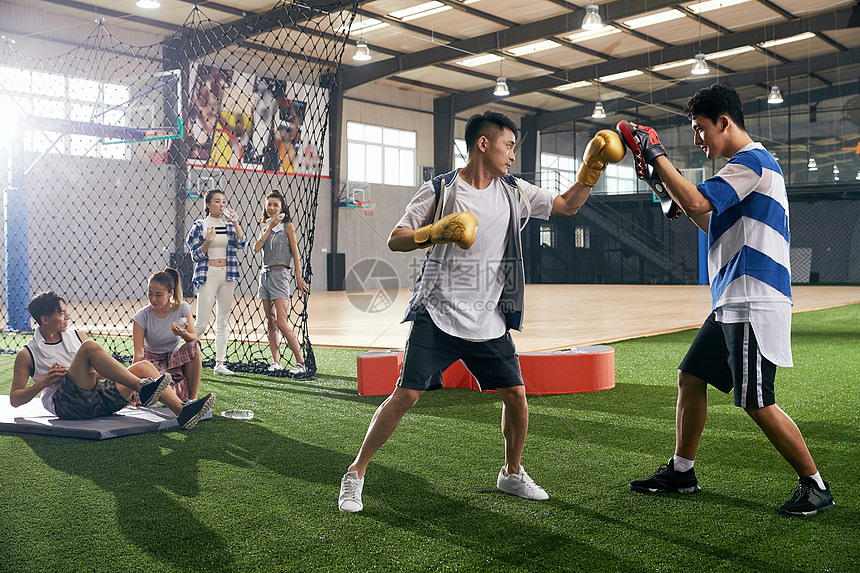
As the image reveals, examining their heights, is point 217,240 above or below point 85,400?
above

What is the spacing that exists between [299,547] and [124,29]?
14437mm

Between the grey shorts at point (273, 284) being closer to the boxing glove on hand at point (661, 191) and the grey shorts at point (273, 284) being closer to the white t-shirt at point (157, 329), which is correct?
the white t-shirt at point (157, 329)

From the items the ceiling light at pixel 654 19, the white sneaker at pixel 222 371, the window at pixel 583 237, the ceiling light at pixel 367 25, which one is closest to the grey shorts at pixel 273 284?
the white sneaker at pixel 222 371

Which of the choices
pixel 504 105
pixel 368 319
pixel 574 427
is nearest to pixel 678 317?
pixel 368 319

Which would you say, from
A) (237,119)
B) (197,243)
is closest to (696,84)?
(237,119)

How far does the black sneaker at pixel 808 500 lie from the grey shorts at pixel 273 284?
3.88m

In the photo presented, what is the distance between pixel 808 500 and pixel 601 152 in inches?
50.4

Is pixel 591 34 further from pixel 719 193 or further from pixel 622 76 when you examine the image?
pixel 719 193

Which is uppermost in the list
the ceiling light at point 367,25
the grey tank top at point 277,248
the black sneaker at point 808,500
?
the ceiling light at point 367,25

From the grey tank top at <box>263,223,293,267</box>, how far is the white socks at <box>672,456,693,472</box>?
3592mm

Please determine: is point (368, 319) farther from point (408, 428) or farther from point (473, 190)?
point (473, 190)

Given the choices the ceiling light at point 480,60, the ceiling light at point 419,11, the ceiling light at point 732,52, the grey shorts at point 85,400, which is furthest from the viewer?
the ceiling light at point 732,52

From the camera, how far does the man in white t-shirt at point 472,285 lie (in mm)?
2475

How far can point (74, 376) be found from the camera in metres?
3.65
